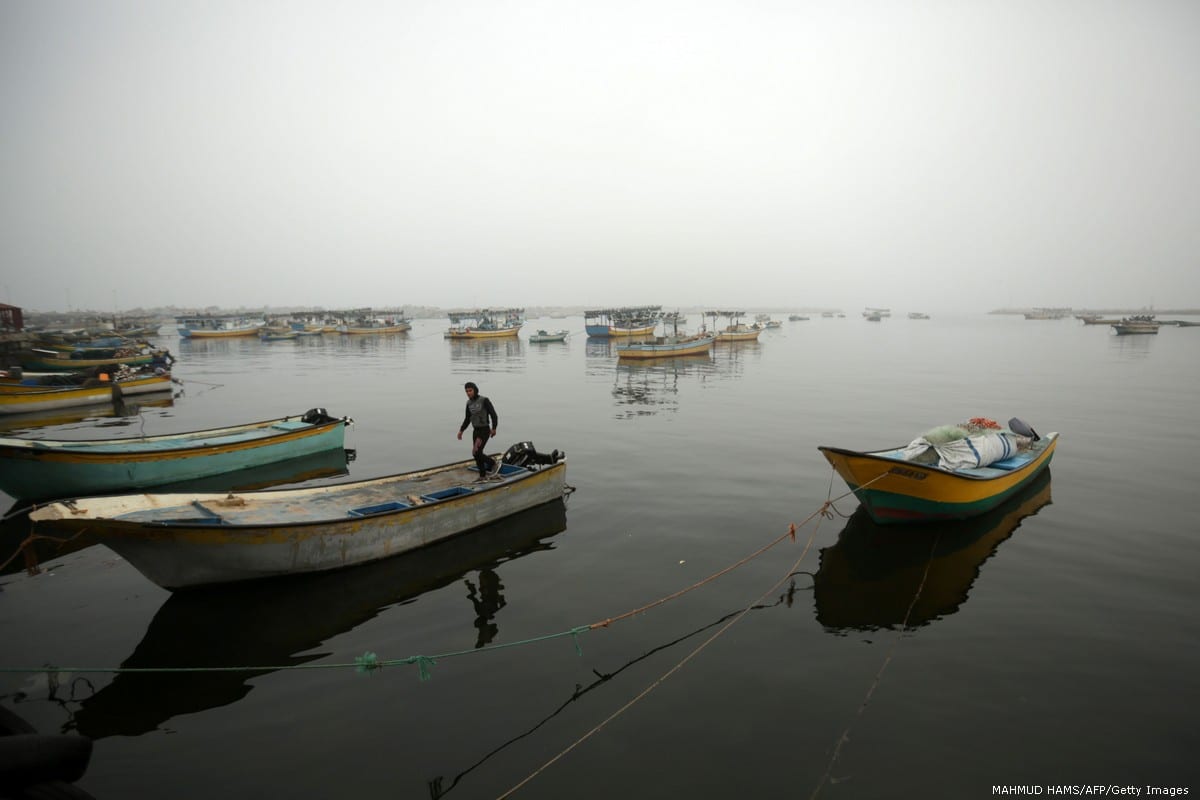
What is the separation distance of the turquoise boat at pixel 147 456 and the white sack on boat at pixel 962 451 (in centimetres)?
1576

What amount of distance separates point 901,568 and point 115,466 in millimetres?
17078

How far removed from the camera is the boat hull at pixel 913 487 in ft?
33.7

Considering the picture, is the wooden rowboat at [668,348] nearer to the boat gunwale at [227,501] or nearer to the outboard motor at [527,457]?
the outboard motor at [527,457]

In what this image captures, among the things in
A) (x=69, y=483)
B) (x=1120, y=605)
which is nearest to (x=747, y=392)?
(x=1120, y=605)

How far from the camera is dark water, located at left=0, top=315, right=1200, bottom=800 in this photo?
17.7 feet

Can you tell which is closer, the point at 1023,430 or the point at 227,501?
the point at 227,501

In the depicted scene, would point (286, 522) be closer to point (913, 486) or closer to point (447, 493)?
point (447, 493)

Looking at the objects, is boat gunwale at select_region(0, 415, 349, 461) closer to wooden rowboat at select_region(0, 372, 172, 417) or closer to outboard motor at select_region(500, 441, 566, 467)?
outboard motor at select_region(500, 441, 566, 467)

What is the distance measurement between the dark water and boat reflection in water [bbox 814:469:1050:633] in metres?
0.06

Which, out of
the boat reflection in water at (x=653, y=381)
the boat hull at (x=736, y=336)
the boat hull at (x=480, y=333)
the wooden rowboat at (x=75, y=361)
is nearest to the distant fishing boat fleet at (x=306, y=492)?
the boat reflection in water at (x=653, y=381)

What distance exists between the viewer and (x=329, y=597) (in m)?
8.47

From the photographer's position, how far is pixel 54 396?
76.8 ft

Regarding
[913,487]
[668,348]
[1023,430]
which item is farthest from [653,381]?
[913,487]

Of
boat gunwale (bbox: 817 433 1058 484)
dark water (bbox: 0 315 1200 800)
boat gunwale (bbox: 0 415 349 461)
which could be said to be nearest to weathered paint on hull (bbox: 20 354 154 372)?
boat gunwale (bbox: 0 415 349 461)
